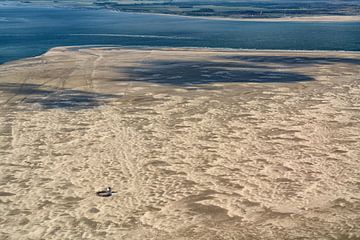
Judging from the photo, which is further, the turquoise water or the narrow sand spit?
the turquoise water

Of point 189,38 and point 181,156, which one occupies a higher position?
point 189,38

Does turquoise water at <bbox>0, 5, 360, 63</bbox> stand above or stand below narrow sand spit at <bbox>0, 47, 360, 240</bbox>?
above

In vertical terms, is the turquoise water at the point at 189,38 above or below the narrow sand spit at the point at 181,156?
above

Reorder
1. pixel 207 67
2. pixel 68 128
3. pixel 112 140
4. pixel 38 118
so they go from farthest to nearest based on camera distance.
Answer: pixel 207 67 → pixel 38 118 → pixel 68 128 → pixel 112 140

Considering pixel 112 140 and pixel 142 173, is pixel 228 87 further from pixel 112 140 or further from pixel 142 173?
pixel 142 173

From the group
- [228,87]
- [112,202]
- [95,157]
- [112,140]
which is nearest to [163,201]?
[112,202]

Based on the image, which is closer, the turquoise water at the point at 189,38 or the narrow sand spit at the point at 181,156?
the narrow sand spit at the point at 181,156

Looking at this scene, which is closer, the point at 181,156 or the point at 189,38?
the point at 181,156

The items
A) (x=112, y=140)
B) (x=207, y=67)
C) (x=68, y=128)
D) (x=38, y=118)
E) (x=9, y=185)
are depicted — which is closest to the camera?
(x=9, y=185)
